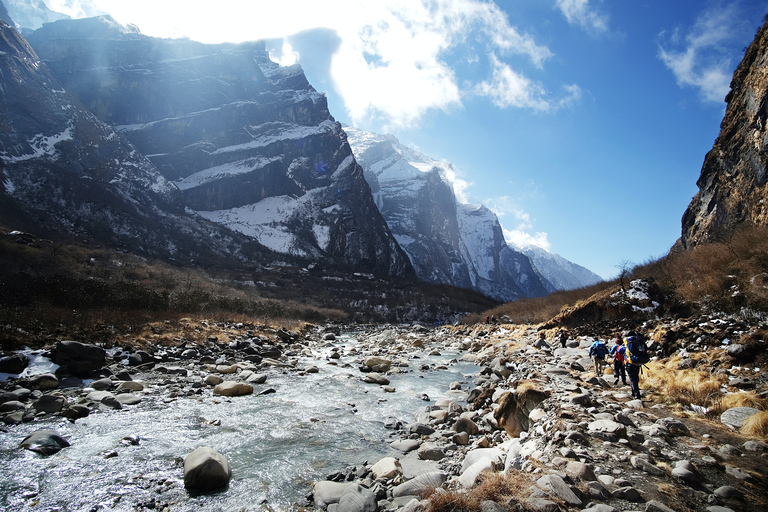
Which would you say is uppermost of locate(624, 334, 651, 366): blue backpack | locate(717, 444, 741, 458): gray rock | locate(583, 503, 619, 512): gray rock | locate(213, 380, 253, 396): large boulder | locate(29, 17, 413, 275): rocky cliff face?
locate(29, 17, 413, 275): rocky cliff face

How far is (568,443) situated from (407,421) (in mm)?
5491

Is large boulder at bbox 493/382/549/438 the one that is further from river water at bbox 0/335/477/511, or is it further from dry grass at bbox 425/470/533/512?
dry grass at bbox 425/470/533/512

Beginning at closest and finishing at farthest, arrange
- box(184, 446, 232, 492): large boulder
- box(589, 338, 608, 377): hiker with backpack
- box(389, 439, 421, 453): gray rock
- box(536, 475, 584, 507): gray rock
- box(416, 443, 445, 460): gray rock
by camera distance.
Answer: box(536, 475, 584, 507): gray rock
box(184, 446, 232, 492): large boulder
box(416, 443, 445, 460): gray rock
box(389, 439, 421, 453): gray rock
box(589, 338, 608, 377): hiker with backpack

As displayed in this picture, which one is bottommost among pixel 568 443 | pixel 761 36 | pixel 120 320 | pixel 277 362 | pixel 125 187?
pixel 277 362

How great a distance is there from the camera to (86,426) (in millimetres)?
8289

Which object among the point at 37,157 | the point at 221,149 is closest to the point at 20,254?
the point at 37,157

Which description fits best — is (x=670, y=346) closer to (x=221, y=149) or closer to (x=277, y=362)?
(x=277, y=362)

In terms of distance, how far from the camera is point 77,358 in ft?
38.6

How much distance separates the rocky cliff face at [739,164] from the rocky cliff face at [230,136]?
97620 millimetres

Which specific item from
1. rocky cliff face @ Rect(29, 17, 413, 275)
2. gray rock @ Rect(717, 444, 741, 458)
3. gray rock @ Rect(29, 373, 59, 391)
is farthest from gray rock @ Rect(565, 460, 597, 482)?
rocky cliff face @ Rect(29, 17, 413, 275)

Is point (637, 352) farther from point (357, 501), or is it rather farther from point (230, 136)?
point (230, 136)

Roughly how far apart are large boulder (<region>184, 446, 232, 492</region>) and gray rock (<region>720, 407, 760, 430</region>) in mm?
9620

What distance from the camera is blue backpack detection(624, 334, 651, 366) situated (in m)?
9.10

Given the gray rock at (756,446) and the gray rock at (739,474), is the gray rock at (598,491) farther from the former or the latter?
the gray rock at (756,446)
